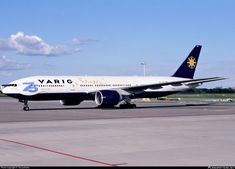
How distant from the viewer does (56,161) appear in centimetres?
994

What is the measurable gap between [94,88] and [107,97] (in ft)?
9.12

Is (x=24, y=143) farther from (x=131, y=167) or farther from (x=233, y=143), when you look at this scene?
(x=233, y=143)

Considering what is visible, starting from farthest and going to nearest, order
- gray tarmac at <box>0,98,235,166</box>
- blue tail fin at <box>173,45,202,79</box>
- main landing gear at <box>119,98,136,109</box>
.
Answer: blue tail fin at <box>173,45,202,79</box>
main landing gear at <box>119,98,136,109</box>
gray tarmac at <box>0,98,235,166</box>

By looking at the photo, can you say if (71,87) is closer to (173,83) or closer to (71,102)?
(71,102)

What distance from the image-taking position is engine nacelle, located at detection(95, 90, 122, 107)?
37156mm

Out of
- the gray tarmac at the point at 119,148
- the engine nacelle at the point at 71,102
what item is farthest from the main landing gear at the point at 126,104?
the gray tarmac at the point at 119,148

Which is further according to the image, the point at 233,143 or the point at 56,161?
the point at 233,143

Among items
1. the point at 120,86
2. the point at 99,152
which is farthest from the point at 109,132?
the point at 120,86

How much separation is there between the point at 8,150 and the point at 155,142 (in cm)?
454

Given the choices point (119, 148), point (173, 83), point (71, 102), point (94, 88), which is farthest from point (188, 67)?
point (119, 148)

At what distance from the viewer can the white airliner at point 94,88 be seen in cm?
3606

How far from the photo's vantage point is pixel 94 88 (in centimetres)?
3953

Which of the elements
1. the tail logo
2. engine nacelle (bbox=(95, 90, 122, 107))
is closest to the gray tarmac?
engine nacelle (bbox=(95, 90, 122, 107))

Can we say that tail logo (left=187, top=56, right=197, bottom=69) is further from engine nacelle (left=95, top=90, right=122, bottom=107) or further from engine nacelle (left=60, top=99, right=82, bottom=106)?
engine nacelle (left=60, top=99, right=82, bottom=106)
